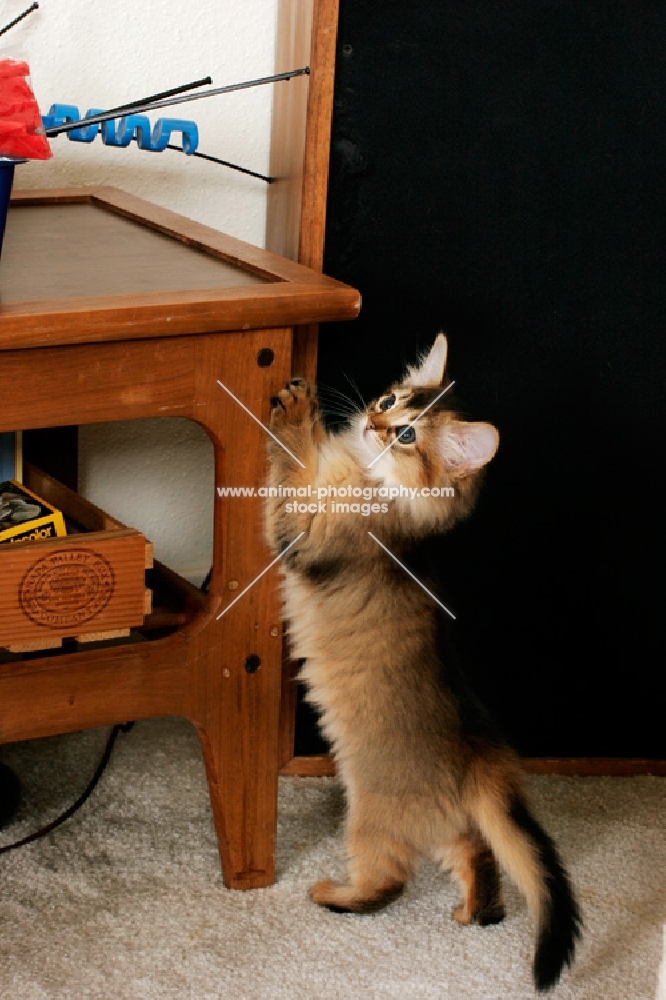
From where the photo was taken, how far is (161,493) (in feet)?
5.80

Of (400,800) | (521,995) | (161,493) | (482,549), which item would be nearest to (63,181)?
(161,493)

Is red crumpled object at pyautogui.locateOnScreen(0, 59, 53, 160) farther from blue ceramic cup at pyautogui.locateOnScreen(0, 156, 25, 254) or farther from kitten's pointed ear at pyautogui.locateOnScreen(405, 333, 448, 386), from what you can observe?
kitten's pointed ear at pyautogui.locateOnScreen(405, 333, 448, 386)

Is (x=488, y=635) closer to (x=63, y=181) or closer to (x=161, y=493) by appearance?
(x=161, y=493)

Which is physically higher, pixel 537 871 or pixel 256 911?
pixel 537 871

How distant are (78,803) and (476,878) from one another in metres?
0.48

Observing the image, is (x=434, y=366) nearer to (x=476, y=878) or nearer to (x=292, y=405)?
(x=292, y=405)

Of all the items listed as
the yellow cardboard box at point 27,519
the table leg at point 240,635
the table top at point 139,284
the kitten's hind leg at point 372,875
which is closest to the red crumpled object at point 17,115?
the table top at point 139,284

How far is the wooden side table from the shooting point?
1.06 meters

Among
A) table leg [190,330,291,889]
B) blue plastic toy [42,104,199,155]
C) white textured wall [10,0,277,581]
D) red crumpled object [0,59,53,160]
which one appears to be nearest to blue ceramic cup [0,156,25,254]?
red crumpled object [0,59,53,160]

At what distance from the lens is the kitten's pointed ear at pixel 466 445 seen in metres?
1.10

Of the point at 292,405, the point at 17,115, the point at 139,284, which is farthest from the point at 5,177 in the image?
the point at 292,405

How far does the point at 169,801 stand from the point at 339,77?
865 millimetres

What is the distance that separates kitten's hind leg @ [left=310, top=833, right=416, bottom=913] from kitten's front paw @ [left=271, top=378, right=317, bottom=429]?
0.43 metres

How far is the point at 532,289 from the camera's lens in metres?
1.39
